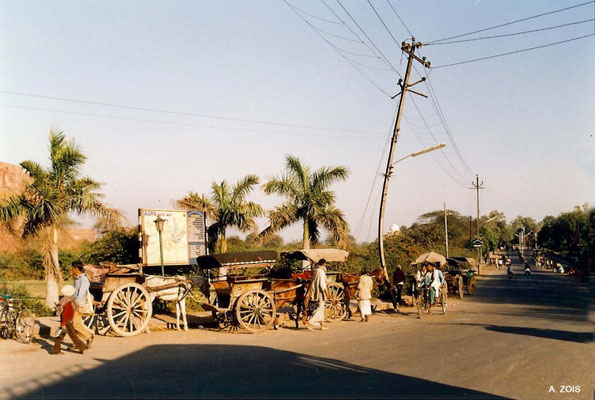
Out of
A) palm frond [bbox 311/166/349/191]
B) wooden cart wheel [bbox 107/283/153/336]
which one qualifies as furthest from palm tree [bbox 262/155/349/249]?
wooden cart wheel [bbox 107/283/153/336]

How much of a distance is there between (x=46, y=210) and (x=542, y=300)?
2278 cm

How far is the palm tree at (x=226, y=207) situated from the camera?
82.5 ft

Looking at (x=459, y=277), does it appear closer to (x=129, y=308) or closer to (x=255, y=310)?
(x=255, y=310)

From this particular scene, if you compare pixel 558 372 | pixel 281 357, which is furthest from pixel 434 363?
pixel 281 357

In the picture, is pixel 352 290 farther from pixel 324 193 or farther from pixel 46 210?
pixel 46 210

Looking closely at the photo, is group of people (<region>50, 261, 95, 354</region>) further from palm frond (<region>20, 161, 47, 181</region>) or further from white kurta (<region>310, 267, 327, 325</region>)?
palm frond (<region>20, 161, 47, 181</region>)

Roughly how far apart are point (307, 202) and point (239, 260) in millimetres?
10933

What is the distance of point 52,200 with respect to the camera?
18.6 m

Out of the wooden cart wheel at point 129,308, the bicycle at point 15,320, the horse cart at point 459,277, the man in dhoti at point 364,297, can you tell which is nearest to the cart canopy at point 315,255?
the man in dhoti at point 364,297

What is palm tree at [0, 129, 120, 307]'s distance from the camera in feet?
60.5

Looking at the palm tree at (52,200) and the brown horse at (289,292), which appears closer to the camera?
the brown horse at (289,292)

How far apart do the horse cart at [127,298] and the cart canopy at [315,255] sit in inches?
199

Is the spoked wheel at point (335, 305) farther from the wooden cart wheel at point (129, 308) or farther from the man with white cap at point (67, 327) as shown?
the man with white cap at point (67, 327)

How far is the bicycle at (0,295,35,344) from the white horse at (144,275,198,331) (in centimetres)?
282
